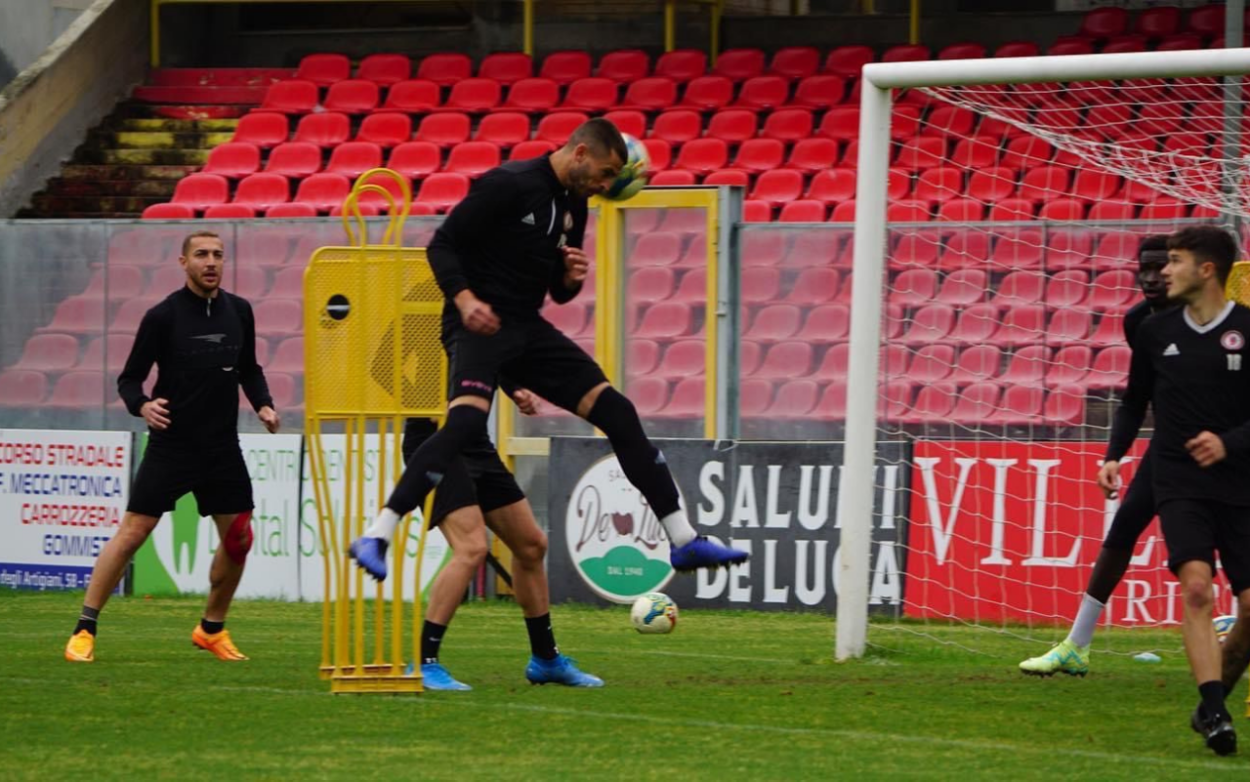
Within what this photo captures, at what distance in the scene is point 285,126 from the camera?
21.2 meters

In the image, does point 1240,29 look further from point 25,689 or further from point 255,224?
point 25,689

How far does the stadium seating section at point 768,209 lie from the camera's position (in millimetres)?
13031

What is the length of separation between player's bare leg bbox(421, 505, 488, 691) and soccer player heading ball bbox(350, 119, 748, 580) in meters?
0.67

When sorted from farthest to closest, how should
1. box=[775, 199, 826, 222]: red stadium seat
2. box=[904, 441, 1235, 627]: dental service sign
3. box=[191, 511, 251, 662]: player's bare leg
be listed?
1. box=[775, 199, 826, 222]: red stadium seat
2. box=[904, 441, 1235, 627]: dental service sign
3. box=[191, 511, 251, 662]: player's bare leg

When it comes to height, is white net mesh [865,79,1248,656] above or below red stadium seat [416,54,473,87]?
below

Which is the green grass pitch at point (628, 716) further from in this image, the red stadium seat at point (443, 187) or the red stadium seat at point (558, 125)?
the red stadium seat at point (558, 125)

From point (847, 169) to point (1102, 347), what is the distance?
18.1 ft

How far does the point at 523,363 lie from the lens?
802 cm

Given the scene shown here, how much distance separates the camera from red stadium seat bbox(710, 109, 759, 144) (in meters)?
19.2

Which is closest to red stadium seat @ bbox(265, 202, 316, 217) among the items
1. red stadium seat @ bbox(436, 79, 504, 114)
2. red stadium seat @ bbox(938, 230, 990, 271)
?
red stadium seat @ bbox(436, 79, 504, 114)

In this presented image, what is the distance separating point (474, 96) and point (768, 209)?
4.91 m

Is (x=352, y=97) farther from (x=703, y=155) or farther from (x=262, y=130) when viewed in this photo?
(x=703, y=155)

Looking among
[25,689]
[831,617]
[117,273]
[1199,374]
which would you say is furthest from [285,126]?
[1199,374]

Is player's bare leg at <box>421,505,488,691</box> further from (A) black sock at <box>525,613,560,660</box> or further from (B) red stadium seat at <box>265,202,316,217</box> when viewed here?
(B) red stadium seat at <box>265,202,316,217</box>
